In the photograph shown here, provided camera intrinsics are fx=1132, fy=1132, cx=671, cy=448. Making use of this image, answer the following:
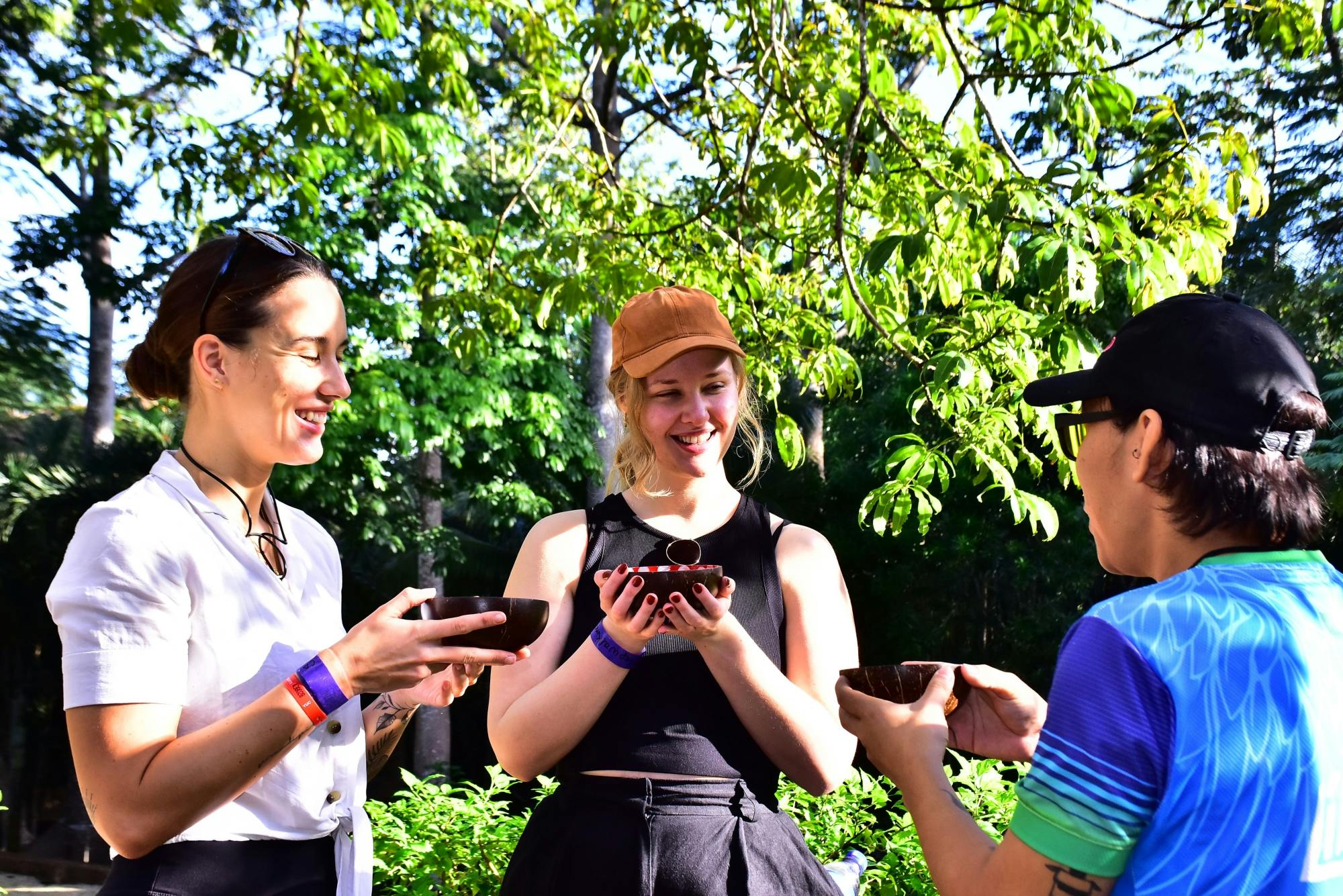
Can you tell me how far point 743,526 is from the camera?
7.73 ft

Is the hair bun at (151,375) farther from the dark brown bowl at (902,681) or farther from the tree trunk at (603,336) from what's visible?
the tree trunk at (603,336)

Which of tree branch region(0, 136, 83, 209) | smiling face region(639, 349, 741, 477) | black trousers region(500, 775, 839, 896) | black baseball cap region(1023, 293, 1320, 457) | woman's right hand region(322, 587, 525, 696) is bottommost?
black trousers region(500, 775, 839, 896)

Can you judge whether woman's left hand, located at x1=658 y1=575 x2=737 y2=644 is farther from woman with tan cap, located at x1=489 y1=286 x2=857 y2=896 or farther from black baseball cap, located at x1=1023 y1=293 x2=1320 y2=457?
black baseball cap, located at x1=1023 y1=293 x2=1320 y2=457

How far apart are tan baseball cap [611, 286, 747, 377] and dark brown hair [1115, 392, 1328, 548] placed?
1.16 meters

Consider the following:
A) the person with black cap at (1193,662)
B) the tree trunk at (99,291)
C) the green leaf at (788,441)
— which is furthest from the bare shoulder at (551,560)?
the tree trunk at (99,291)

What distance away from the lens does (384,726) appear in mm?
2250

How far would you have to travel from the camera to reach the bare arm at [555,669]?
197 cm

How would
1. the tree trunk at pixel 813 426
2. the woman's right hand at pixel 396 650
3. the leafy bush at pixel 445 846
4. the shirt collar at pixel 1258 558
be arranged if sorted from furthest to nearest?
1. the tree trunk at pixel 813 426
2. the leafy bush at pixel 445 846
3. the woman's right hand at pixel 396 650
4. the shirt collar at pixel 1258 558

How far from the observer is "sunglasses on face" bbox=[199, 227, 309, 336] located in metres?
1.94

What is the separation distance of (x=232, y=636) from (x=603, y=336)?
9993mm

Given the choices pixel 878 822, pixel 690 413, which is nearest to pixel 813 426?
pixel 878 822

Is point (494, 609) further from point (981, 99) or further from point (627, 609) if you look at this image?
point (981, 99)

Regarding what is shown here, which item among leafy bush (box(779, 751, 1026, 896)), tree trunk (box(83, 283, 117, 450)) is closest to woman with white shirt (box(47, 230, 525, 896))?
leafy bush (box(779, 751, 1026, 896))

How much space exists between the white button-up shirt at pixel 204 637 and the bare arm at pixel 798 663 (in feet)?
2.12
